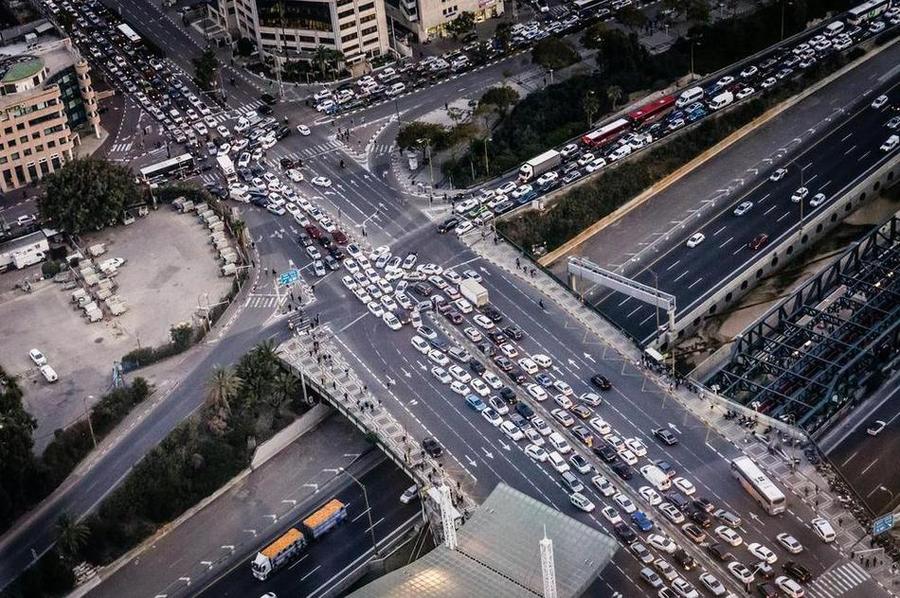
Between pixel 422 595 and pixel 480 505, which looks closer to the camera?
pixel 422 595

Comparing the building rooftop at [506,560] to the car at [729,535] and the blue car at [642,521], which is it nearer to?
the blue car at [642,521]

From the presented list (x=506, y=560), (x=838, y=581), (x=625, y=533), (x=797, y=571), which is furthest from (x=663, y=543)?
(x=506, y=560)

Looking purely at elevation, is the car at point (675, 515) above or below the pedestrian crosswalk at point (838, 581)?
above

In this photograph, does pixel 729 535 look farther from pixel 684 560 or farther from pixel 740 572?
pixel 684 560

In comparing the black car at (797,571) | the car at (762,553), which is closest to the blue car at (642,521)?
the car at (762,553)

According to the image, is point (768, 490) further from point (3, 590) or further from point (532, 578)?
point (3, 590)

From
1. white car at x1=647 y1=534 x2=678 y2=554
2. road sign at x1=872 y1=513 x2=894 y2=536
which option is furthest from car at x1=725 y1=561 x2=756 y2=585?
road sign at x1=872 y1=513 x2=894 y2=536

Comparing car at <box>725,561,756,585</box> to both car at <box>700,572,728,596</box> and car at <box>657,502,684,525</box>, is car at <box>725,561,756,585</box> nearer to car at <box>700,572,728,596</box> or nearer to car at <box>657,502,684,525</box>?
car at <box>700,572,728,596</box>

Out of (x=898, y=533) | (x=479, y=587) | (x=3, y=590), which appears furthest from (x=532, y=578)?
(x=3, y=590)
